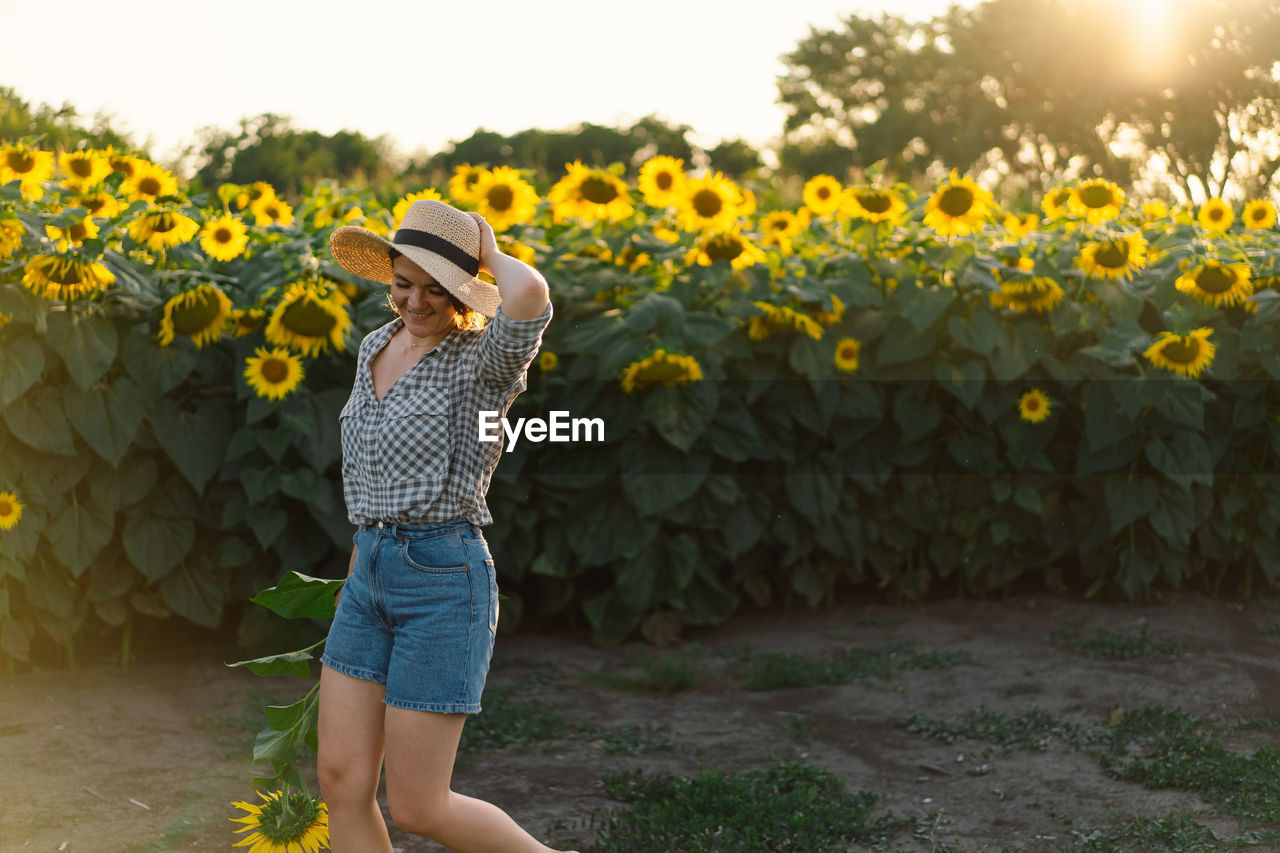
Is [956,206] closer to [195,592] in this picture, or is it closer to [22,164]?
[195,592]

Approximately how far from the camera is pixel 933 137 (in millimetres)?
37375

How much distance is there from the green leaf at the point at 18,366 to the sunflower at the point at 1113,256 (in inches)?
165

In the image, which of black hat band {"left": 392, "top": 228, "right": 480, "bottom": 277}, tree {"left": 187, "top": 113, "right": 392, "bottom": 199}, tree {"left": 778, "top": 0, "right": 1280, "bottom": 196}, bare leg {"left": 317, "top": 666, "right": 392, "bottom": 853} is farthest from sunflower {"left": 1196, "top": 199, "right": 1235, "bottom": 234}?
tree {"left": 187, "top": 113, "right": 392, "bottom": 199}

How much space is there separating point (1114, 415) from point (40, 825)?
4.43 metres

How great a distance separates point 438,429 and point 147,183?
3.07 m

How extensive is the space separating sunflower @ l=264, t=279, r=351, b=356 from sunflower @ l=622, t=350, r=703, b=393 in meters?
1.13

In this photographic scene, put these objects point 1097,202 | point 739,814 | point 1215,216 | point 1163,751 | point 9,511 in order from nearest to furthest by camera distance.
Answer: point 739,814 → point 1163,751 → point 9,511 → point 1097,202 → point 1215,216

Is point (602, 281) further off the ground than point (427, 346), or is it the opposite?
point (602, 281)

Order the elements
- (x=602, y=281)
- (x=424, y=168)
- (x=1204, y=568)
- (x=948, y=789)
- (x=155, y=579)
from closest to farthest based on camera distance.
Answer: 1. (x=948, y=789)
2. (x=155, y=579)
3. (x=602, y=281)
4. (x=1204, y=568)
5. (x=424, y=168)

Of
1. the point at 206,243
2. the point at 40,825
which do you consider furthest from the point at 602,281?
the point at 40,825

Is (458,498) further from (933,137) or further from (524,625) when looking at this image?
(933,137)

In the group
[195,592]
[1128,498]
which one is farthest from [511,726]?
[1128,498]

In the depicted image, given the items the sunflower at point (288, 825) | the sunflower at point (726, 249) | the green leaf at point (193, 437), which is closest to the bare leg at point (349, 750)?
the sunflower at point (288, 825)

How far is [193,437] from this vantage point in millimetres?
4523
